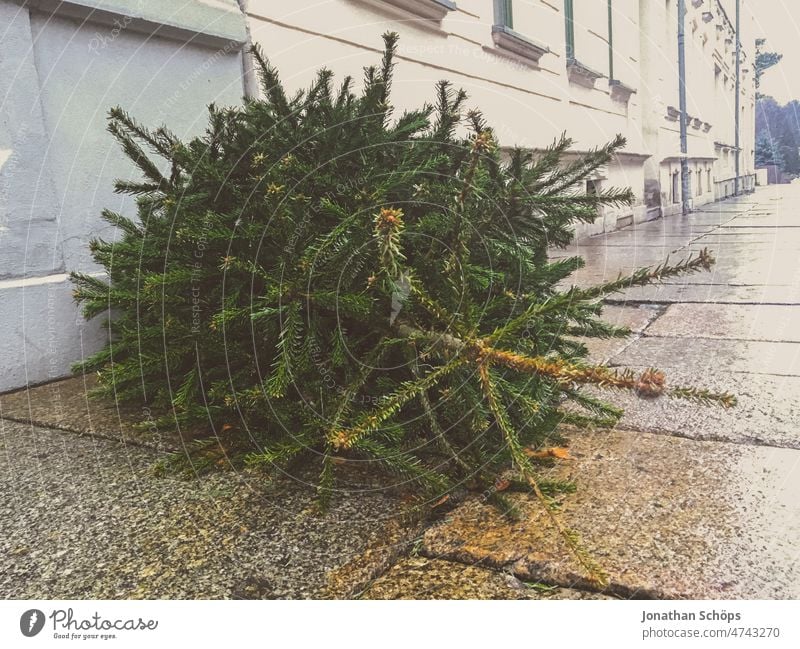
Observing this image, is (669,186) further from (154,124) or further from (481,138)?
(481,138)

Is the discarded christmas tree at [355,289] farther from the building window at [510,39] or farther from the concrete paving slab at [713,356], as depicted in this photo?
the building window at [510,39]

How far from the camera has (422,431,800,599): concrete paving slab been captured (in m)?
0.99

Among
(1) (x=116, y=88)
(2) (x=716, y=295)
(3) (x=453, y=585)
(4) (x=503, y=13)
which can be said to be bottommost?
(3) (x=453, y=585)

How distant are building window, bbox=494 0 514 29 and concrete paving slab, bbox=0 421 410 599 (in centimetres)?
413

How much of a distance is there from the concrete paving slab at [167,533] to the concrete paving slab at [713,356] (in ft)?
4.33

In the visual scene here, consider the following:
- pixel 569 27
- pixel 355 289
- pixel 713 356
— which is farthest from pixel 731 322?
pixel 569 27

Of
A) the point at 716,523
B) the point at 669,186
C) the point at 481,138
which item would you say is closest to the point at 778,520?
the point at 716,523

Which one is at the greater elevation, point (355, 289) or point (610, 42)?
point (610, 42)

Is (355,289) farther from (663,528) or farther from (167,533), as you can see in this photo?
(663,528)

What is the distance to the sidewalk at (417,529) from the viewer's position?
3.35ft

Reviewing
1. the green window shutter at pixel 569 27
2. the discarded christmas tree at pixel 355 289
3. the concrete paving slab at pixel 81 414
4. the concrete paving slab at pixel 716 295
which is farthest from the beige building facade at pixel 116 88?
the green window shutter at pixel 569 27

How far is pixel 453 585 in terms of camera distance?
1027mm

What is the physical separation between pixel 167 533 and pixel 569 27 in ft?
14.2
